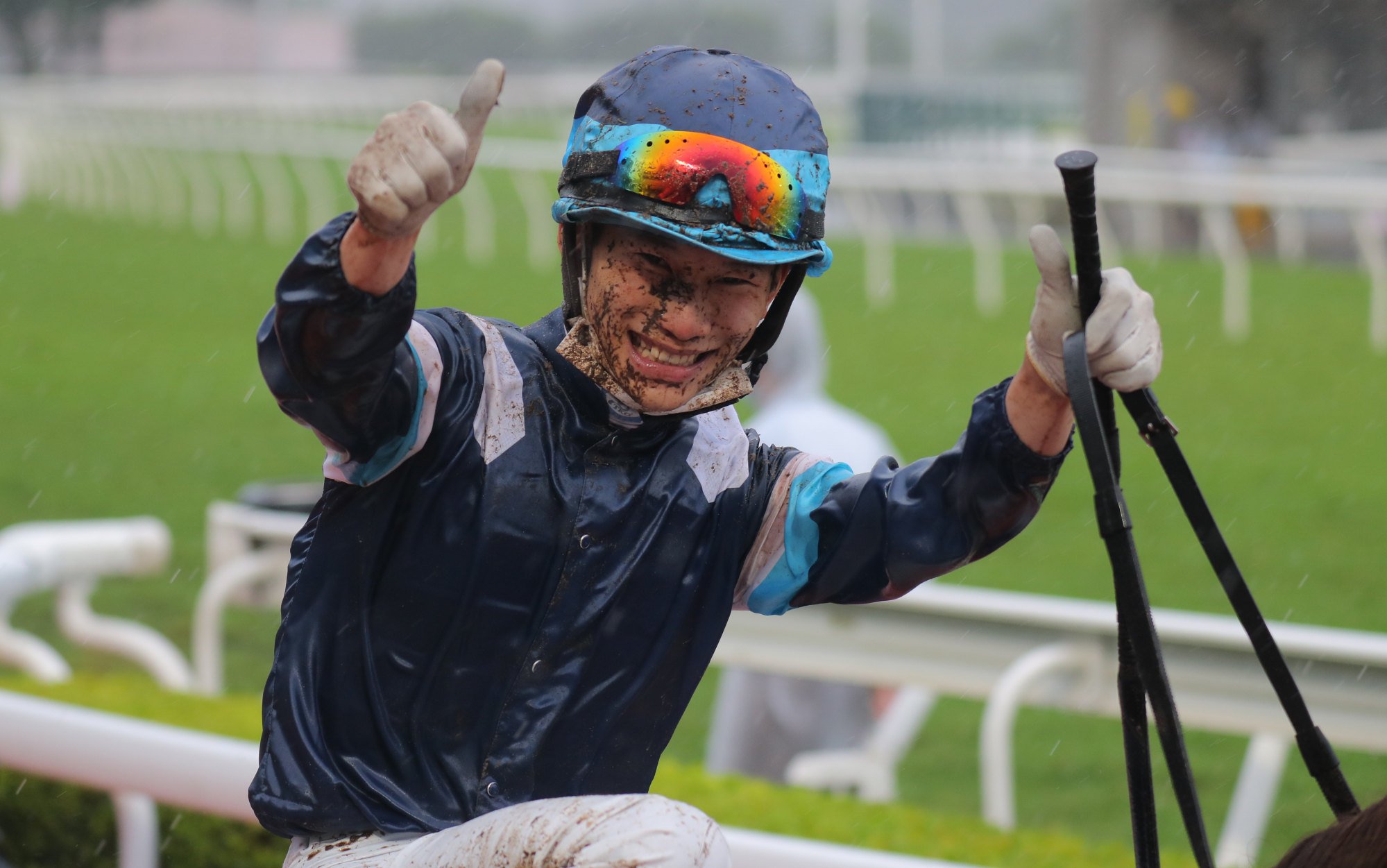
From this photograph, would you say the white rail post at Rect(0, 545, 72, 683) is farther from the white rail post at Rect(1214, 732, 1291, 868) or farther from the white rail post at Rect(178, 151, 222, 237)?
the white rail post at Rect(178, 151, 222, 237)

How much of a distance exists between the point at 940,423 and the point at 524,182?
17.2 metres

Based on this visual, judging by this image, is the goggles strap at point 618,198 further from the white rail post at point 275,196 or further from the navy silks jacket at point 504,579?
the white rail post at point 275,196

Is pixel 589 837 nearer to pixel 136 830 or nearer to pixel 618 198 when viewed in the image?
pixel 618 198

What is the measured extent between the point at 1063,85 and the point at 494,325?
1102 inches

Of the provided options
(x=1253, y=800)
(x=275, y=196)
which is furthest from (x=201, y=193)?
(x=1253, y=800)

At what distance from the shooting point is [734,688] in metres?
5.34

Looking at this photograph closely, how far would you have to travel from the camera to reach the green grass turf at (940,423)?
6738 millimetres

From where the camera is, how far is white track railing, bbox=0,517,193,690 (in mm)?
4668

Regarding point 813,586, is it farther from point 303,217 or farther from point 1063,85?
point 1063,85

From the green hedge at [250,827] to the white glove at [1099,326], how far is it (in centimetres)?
197

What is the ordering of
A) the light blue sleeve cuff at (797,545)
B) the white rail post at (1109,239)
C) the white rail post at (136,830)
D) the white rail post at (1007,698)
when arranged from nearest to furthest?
the light blue sleeve cuff at (797,545) < the white rail post at (136,830) < the white rail post at (1007,698) < the white rail post at (1109,239)

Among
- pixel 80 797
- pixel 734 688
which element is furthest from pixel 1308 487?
pixel 80 797

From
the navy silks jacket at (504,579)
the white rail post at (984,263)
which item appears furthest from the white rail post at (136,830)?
the white rail post at (984,263)

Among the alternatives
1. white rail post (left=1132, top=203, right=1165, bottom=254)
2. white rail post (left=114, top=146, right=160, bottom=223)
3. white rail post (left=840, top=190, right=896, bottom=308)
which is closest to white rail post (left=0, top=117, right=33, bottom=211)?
white rail post (left=114, top=146, right=160, bottom=223)
